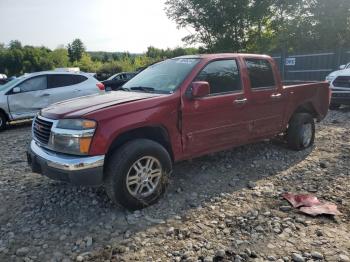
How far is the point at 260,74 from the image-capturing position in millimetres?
5812

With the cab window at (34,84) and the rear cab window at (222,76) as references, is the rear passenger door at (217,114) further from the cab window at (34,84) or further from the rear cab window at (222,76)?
the cab window at (34,84)

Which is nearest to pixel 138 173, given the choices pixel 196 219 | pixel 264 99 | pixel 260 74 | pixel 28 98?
pixel 196 219

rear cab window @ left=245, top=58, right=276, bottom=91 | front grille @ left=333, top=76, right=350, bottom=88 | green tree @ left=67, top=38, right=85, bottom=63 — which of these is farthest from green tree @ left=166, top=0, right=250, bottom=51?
green tree @ left=67, top=38, right=85, bottom=63

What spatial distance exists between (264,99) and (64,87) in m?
7.11

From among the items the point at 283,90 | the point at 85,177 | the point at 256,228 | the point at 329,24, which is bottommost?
the point at 256,228

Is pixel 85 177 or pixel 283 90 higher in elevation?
pixel 283 90

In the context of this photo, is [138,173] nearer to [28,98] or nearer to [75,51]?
[28,98]

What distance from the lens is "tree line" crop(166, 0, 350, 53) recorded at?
2675 cm

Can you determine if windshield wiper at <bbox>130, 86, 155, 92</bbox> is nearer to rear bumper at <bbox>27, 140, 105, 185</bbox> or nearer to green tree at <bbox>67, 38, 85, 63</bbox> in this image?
rear bumper at <bbox>27, 140, 105, 185</bbox>

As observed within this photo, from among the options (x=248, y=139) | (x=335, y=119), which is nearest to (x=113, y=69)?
(x=335, y=119)

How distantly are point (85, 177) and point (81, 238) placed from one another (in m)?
0.62

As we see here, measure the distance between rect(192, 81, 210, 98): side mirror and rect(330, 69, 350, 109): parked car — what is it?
341 inches

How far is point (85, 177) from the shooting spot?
3.92 m

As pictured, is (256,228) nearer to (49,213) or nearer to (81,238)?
(81,238)
